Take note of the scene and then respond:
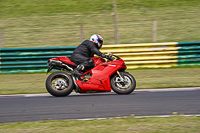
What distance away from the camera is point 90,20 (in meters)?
21.7

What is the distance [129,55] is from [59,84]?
6116 millimetres

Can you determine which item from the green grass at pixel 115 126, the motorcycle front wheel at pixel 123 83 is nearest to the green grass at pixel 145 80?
the motorcycle front wheel at pixel 123 83

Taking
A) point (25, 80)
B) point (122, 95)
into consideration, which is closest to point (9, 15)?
point (25, 80)

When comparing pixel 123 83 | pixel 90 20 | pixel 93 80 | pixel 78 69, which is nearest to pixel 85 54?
pixel 78 69

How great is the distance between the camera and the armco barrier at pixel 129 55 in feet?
44.7

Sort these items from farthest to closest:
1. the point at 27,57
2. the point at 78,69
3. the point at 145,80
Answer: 1. the point at 27,57
2. the point at 145,80
3. the point at 78,69

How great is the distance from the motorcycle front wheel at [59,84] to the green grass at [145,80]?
121cm

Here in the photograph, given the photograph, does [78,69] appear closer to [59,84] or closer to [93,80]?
[93,80]

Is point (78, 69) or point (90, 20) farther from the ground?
point (90, 20)

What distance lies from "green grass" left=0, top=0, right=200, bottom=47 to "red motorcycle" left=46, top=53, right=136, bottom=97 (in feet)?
21.7

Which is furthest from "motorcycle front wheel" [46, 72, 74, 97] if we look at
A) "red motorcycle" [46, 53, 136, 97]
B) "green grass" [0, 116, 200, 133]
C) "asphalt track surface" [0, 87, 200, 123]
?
"green grass" [0, 116, 200, 133]

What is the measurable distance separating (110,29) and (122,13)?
218 inches

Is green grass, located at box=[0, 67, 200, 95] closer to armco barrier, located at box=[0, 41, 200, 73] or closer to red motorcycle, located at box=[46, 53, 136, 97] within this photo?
armco barrier, located at box=[0, 41, 200, 73]

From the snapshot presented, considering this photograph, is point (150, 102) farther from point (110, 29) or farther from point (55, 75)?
point (110, 29)
